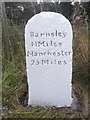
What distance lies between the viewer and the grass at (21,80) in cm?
277

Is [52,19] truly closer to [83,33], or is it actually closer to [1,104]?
[83,33]

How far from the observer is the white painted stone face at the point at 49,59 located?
2.64 meters

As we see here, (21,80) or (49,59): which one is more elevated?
(49,59)

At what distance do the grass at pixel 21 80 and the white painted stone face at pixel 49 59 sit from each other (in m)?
0.09

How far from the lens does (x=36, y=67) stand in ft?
8.96

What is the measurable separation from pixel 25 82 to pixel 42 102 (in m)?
0.21

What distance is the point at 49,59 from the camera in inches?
107

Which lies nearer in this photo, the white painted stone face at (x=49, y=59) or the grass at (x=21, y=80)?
the white painted stone face at (x=49, y=59)

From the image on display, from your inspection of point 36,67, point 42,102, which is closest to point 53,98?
point 42,102

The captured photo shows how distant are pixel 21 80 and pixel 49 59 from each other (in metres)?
0.32

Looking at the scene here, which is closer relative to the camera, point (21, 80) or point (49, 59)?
point (49, 59)

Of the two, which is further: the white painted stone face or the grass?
the grass

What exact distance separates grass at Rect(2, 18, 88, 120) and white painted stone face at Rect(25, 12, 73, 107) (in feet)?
0.29

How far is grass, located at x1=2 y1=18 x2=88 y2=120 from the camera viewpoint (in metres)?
2.77
